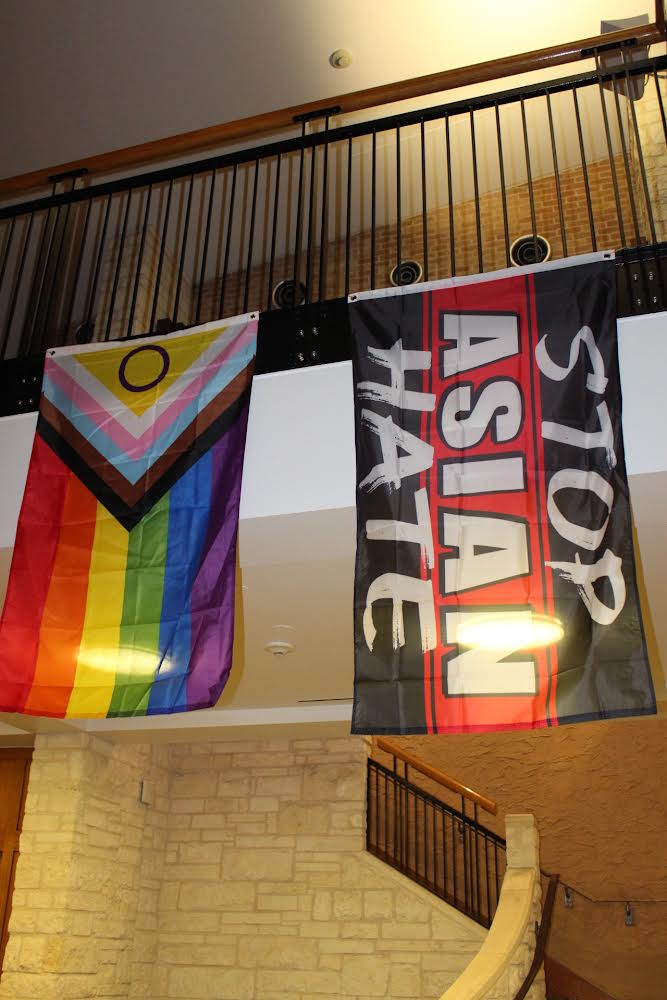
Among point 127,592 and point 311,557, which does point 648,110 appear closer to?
point 311,557

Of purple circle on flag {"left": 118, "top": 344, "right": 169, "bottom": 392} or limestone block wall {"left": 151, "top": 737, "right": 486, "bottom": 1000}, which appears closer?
purple circle on flag {"left": 118, "top": 344, "right": 169, "bottom": 392}

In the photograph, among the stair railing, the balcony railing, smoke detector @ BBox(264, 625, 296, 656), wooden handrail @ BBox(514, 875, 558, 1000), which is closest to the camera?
smoke detector @ BBox(264, 625, 296, 656)

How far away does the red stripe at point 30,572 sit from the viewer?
320cm

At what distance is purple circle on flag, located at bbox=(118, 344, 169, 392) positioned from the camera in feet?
12.0

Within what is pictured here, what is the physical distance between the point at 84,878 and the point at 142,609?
12.2 ft

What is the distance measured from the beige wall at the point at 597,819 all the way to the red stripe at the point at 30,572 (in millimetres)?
6035

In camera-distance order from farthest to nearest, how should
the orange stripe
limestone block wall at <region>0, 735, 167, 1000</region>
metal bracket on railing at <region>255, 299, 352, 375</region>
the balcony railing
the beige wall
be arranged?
the beige wall, the balcony railing, limestone block wall at <region>0, 735, 167, 1000</region>, metal bracket on railing at <region>255, 299, 352, 375</region>, the orange stripe

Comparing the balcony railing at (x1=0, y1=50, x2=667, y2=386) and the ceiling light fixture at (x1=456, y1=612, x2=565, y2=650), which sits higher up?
the balcony railing at (x1=0, y1=50, x2=667, y2=386)

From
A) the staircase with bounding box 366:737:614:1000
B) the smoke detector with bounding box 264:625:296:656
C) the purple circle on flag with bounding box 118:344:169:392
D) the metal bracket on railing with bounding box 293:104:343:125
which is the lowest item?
the staircase with bounding box 366:737:614:1000

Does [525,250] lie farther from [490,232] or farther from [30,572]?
[30,572]

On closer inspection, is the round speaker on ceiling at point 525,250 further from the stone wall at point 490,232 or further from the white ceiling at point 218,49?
the white ceiling at point 218,49

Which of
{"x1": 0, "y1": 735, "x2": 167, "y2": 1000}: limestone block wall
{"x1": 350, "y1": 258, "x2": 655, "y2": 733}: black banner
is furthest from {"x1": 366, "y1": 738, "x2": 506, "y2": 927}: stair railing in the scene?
{"x1": 350, "y1": 258, "x2": 655, "y2": 733}: black banner

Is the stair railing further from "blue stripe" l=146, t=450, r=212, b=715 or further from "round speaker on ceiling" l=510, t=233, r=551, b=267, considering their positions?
"round speaker on ceiling" l=510, t=233, r=551, b=267

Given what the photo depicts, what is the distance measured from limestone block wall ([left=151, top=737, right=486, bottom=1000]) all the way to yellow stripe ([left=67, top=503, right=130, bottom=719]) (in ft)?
13.0
